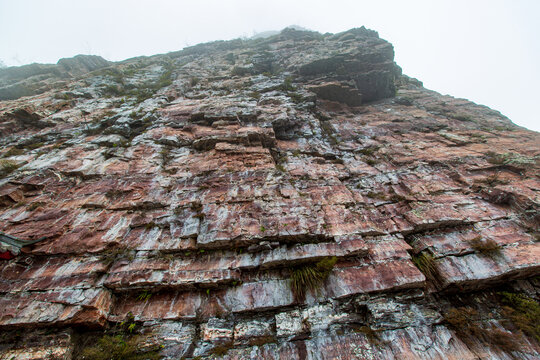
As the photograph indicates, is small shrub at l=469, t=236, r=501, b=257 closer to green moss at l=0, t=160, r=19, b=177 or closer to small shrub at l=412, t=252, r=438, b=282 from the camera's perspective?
small shrub at l=412, t=252, r=438, b=282

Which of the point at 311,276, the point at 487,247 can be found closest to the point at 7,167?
the point at 311,276

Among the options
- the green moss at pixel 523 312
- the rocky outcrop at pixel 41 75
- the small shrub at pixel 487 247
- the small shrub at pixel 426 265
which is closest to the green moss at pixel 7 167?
the rocky outcrop at pixel 41 75

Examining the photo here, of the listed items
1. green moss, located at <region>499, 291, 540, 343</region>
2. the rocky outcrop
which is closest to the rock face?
green moss, located at <region>499, 291, 540, 343</region>

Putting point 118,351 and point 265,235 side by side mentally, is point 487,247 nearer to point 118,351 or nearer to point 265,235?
point 265,235

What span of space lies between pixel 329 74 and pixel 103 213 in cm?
1910

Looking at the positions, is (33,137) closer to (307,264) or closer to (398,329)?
(307,264)

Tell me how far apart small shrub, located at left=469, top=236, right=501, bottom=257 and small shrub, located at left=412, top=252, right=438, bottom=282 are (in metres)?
1.46

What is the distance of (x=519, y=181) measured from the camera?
7844mm

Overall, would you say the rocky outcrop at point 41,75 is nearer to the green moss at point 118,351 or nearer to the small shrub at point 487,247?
the green moss at point 118,351

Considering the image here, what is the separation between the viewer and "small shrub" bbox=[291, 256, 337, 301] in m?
5.60

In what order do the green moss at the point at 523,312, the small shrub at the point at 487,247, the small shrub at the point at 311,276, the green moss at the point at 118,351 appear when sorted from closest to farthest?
1. the green moss at the point at 118,351
2. the green moss at the point at 523,312
3. the small shrub at the point at 311,276
4. the small shrub at the point at 487,247

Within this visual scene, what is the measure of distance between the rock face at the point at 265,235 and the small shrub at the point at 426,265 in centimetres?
4

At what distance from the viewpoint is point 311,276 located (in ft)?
18.9

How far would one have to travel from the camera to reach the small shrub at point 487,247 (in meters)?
5.93
